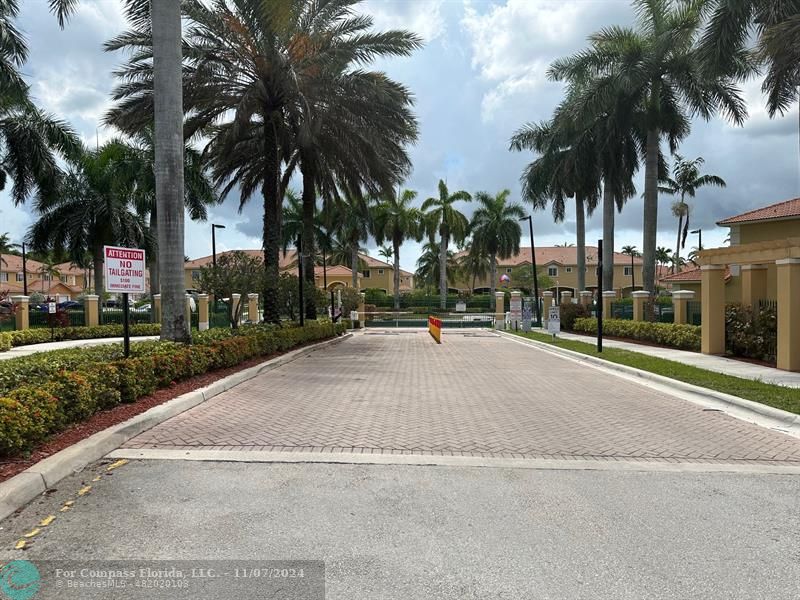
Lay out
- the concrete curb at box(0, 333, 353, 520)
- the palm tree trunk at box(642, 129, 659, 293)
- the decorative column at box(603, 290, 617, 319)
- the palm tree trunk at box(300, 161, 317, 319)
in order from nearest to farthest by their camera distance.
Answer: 1. the concrete curb at box(0, 333, 353, 520)
2. the palm tree trunk at box(300, 161, 317, 319)
3. the palm tree trunk at box(642, 129, 659, 293)
4. the decorative column at box(603, 290, 617, 319)

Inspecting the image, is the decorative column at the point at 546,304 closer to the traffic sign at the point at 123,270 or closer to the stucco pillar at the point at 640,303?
the stucco pillar at the point at 640,303

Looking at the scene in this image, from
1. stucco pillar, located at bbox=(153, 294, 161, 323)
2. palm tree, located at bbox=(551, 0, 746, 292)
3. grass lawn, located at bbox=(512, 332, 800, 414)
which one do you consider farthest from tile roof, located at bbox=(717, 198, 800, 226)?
stucco pillar, located at bbox=(153, 294, 161, 323)

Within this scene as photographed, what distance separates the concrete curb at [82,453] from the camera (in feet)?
15.3

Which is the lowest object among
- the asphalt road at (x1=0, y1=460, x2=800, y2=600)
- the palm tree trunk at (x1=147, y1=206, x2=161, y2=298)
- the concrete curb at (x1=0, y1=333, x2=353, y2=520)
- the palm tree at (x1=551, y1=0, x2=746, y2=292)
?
the asphalt road at (x1=0, y1=460, x2=800, y2=600)

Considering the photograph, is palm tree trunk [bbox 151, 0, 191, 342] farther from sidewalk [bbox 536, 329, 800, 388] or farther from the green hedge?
the green hedge

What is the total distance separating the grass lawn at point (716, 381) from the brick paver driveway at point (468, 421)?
98 cm

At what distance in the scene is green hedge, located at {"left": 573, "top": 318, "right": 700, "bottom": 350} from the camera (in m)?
18.9

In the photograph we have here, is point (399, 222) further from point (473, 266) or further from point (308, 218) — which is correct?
point (308, 218)

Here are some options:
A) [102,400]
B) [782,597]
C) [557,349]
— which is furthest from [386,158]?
[782,597]

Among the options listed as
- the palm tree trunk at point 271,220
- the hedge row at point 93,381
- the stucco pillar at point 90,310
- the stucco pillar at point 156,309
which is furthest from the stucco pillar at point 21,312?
the hedge row at point 93,381

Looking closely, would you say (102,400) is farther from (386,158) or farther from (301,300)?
(386,158)

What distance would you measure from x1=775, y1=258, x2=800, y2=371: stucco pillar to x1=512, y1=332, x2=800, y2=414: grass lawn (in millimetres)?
2058

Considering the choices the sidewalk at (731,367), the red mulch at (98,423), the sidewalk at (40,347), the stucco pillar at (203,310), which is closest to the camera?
the red mulch at (98,423)

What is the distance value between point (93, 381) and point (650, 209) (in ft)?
79.9
